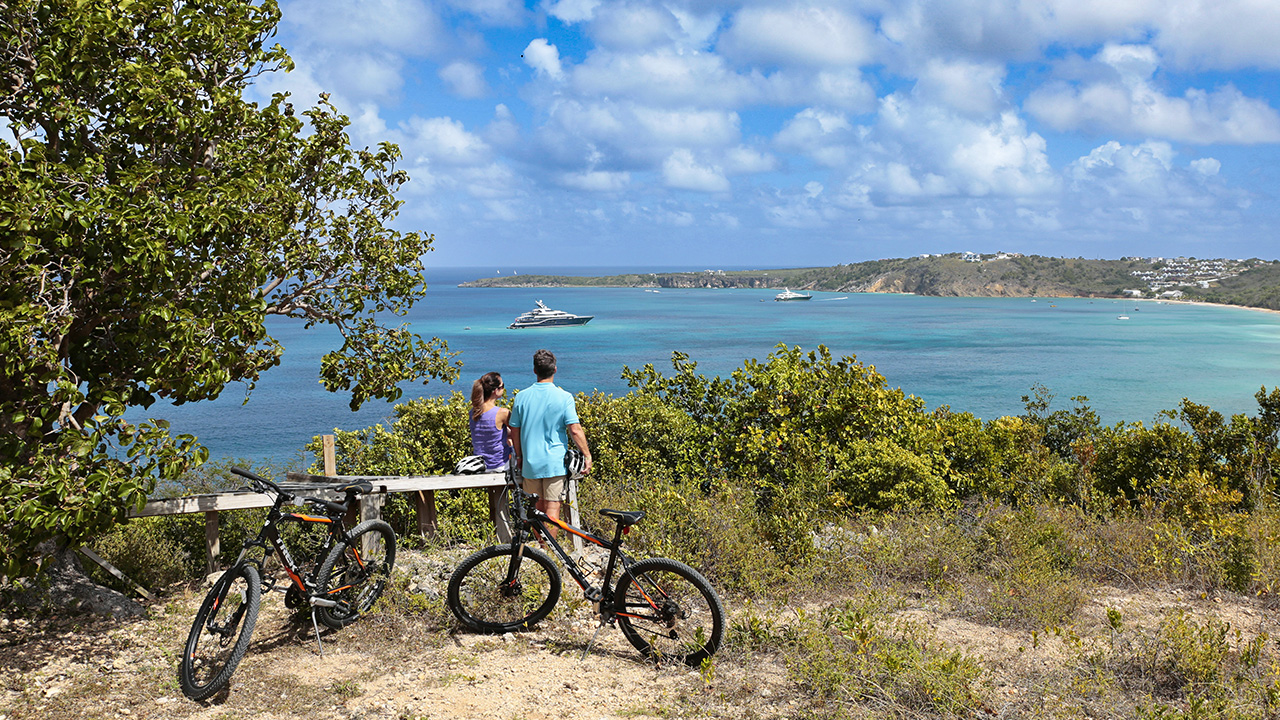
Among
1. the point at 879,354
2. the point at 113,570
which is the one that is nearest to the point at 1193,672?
the point at 113,570

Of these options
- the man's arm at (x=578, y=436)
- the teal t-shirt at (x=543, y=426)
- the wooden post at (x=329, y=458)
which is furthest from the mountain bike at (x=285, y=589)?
the wooden post at (x=329, y=458)

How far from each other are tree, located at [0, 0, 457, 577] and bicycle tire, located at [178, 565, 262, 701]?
2.45ft

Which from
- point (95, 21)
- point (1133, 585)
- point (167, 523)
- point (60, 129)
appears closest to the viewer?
point (95, 21)

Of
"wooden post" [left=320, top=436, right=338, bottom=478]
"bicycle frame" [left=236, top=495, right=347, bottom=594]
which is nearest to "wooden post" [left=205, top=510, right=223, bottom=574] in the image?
"wooden post" [left=320, top=436, right=338, bottom=478]

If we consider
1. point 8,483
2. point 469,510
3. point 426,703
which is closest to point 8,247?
point 8,483

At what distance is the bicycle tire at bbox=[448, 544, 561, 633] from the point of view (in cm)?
575

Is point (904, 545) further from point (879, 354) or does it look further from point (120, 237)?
point (879, 354)

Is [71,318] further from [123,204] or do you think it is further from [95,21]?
[95,21]

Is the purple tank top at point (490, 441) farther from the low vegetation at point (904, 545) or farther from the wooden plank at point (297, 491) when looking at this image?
the low vegetation at point (904, 545)

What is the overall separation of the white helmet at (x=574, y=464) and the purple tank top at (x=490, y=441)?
136 centimetres

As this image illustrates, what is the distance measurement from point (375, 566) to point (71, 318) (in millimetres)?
2519

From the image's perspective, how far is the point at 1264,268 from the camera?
173 metres

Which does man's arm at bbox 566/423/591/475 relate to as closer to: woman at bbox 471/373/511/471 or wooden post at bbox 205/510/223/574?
woman at bbox 471/373/511/471

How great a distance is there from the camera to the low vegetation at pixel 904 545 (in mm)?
4855
